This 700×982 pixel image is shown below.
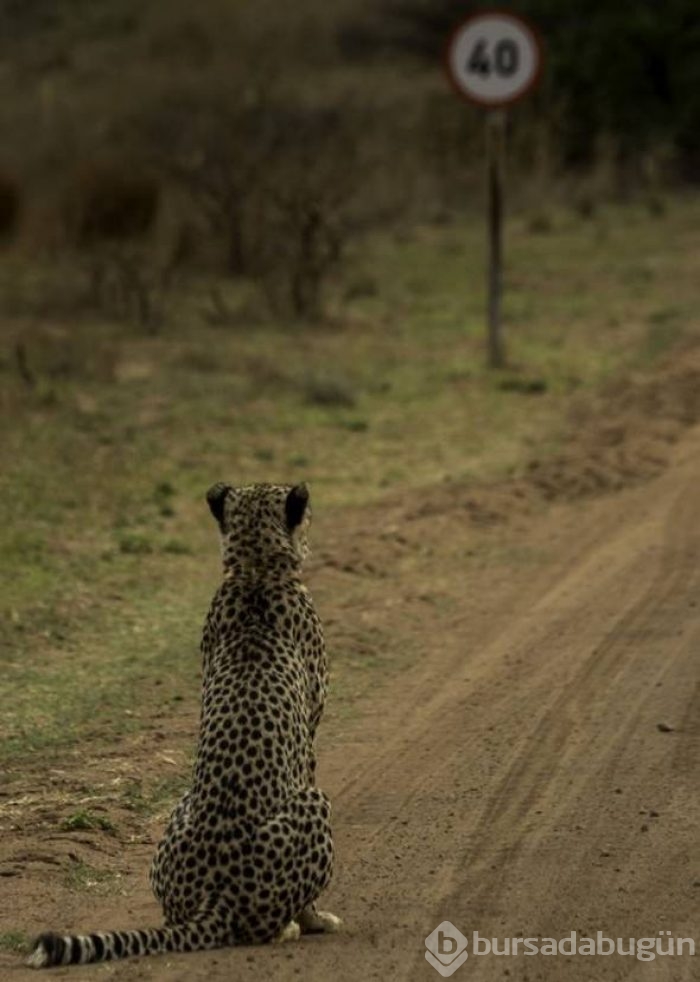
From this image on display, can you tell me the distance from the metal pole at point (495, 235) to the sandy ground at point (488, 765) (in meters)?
4.65

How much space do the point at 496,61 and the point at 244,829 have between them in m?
10.6

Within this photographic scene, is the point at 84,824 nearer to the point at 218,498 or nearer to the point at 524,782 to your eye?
the point at 218,498

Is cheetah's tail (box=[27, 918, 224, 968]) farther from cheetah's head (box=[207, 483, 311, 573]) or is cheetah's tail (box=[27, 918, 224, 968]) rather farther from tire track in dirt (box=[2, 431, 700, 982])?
cheetah's head (box=[207, 483, 311, 573])

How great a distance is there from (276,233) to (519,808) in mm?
13531

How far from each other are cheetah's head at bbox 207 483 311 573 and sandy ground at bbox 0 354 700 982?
3.05 ft

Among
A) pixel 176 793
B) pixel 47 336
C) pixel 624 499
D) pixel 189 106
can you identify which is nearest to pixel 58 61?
pixel 189 106

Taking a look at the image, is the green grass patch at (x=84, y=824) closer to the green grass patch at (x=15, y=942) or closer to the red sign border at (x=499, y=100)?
the green grass patch at (x=15, y=942)

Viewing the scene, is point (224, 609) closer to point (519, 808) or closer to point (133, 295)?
point (519, 808)

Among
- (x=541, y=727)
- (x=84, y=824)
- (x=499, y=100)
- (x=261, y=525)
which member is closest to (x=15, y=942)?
(x=84, y=824)

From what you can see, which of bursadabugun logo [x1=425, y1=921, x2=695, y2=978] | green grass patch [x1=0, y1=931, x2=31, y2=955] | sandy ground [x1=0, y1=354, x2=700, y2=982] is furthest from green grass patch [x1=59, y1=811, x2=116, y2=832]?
bursadabugun logo [x1=425, y1=921, x2=695, y2=978]

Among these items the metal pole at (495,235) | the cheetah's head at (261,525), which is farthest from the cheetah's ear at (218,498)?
the metal pole at (495,235)

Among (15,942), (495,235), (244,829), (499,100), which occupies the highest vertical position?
(499,100)

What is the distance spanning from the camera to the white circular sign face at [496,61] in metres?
14.4

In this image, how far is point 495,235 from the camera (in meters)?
15.2
